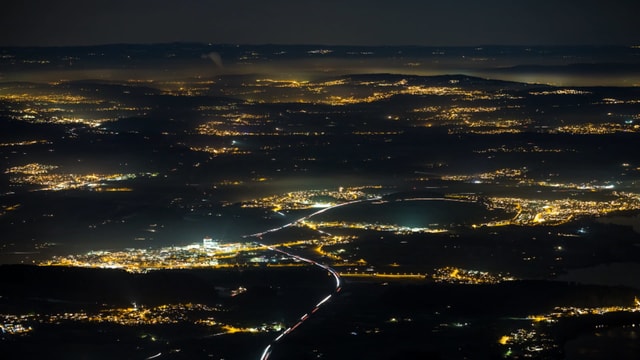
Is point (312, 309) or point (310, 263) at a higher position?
point (312, 309)

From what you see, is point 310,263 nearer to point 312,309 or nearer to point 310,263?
point 310,263

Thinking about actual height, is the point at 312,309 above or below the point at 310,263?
above

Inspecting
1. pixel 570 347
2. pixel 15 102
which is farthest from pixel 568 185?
pixel 15 102

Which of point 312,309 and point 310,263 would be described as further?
point 310,263

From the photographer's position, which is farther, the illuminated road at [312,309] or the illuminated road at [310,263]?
the illuminated road at [310,263]

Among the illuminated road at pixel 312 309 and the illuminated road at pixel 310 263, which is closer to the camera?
the illuminated road at pixel 312 309

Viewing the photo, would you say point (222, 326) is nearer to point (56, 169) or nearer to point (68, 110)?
point (56, 169)

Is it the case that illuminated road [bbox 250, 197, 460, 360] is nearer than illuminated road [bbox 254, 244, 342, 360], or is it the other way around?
illuminated road [bbox 254, 244, 342, 360]

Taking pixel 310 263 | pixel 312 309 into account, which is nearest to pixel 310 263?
pixel 310 263

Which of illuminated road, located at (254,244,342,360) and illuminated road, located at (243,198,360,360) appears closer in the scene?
illuminated road, located at (254,244,342,360)

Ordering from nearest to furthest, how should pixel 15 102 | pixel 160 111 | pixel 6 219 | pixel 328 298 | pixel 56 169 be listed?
pixel 328 298 < pixel 6 219 < pixel 56 169 < pixel 160 111 < pixel 15 102

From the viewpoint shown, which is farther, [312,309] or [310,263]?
[310,263]
